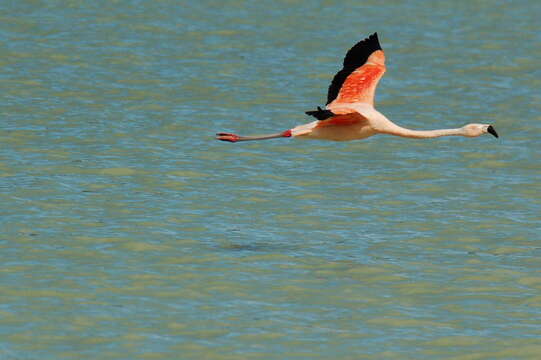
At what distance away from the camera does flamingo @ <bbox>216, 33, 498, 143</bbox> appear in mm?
16250

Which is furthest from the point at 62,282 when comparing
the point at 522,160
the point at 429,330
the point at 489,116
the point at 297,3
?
the point at 297,3

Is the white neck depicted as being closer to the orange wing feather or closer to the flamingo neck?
the flamingo neck

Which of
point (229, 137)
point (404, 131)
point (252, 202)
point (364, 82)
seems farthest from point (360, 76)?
point (252, 202)

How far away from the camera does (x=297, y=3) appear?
39906 millimetres

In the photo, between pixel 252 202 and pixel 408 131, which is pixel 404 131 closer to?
pixel 408 131

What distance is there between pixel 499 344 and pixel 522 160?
928cm

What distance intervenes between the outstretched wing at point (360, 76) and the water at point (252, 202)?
1.83 m

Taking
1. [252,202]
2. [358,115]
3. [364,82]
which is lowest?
[252,202]

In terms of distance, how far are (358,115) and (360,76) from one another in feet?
3.90

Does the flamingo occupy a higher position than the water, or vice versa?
the flamingo

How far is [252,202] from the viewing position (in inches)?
756

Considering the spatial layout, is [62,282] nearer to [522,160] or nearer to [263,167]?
[263,167]

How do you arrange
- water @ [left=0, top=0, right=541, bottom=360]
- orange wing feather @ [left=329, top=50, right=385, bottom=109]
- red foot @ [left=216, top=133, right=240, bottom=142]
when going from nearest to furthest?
water @ [left=0, top=0, right=541, bottom=360]
orange wing feather @ [left=329, top=50, right=385, bottom=109]
red foot @ [left=216, top=133, right=240, bottom=142]

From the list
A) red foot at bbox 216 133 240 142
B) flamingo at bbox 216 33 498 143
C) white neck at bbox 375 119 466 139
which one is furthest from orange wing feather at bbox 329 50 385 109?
red foot at bbox 216 133 240 142
